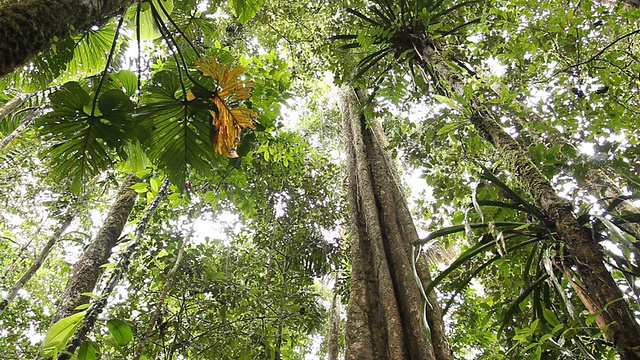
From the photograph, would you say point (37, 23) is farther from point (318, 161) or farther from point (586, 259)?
point (318, 161)

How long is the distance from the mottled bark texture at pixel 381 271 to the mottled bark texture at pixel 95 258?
5.27ft

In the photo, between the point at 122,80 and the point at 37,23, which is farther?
the point at 122,80

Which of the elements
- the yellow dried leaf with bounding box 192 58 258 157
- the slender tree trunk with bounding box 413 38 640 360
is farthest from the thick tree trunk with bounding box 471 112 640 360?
the yellow dried leaf with bounding box 192 58 258 157

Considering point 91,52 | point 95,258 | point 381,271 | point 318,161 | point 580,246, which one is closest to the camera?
point 580,246

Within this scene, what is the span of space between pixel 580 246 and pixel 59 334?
1430 millimetres

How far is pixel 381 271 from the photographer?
2.34 meters

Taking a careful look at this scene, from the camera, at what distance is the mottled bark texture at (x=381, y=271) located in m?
1.91

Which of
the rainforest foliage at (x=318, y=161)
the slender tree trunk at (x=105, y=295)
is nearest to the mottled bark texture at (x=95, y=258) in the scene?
the rainforest foliage at (x=318, y=161)

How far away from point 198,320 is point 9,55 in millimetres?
2401

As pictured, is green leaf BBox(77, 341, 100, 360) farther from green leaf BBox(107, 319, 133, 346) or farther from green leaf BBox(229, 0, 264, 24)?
green leaf BBox(229, 0, 264, 24)

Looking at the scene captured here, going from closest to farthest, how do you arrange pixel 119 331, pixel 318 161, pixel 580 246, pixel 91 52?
pixel 119 331 < pixel 580 246 < pixel 91 52 < pixel 318 161

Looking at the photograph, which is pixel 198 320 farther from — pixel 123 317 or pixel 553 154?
pixel 553 154

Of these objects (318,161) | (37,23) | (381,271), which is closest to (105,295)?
(37,23)

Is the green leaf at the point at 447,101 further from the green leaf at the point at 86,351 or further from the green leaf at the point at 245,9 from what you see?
the green leaf at the point at 86,351
